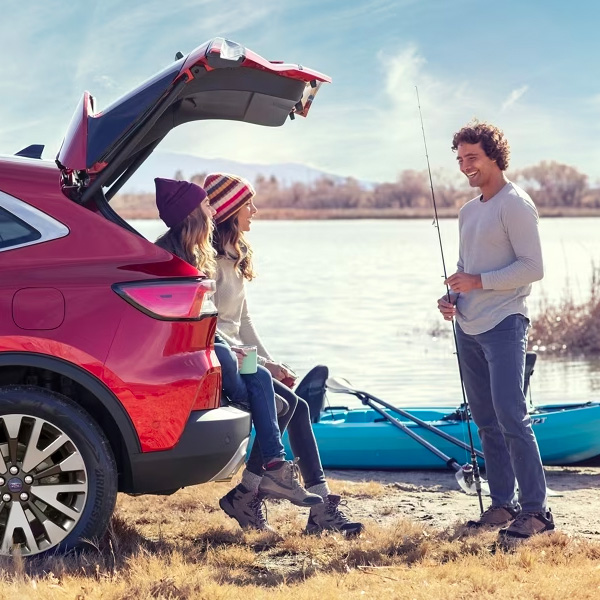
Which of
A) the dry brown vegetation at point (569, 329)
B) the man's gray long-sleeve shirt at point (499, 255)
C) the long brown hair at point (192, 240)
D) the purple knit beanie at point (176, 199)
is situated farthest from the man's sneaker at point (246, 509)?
the dry brown vegetation at point (569, 329)

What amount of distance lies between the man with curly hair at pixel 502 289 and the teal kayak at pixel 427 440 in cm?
261

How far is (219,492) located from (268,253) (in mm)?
64613

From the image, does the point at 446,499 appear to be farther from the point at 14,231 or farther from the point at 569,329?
the point at 569,329

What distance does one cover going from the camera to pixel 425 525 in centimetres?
679

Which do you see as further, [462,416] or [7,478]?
[462,416]

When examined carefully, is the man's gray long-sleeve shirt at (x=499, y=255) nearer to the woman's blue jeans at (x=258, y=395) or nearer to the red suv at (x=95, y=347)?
the woman's blue jeans at (x=258, y=395)

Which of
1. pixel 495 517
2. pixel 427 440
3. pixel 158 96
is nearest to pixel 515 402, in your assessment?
pixel 495 517

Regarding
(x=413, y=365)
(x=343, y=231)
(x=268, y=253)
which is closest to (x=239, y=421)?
(x=413, y=365)

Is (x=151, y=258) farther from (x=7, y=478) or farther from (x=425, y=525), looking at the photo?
(x=425, y=525)

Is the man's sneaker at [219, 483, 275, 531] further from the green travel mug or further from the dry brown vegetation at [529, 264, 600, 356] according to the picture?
the dry brown vegetation at [529, 264, 600, 356]

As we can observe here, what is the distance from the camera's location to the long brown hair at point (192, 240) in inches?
233

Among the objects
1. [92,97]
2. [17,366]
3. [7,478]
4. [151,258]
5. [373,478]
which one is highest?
[92,97]

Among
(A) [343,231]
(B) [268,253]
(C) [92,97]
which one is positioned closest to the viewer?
(C) [92,97]

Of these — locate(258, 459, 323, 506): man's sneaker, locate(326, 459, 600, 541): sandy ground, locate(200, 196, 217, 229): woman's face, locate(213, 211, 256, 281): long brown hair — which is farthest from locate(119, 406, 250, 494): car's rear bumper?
locate(326, 459, 600, 541): sandy ground
